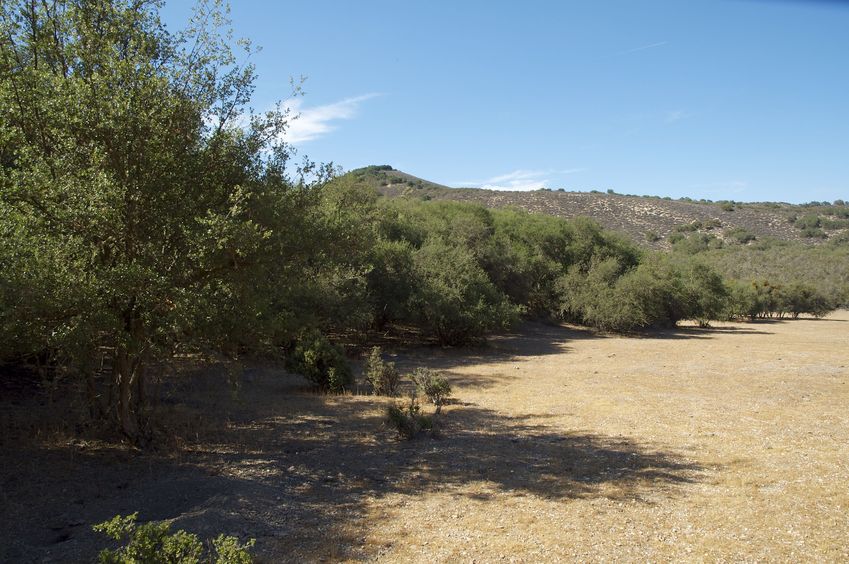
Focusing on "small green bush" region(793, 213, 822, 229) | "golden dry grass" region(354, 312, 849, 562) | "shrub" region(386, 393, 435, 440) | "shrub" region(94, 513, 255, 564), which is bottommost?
"golden dry grass" region(354, 312, 849, 562)

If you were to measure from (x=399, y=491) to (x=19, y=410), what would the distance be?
24.2ft

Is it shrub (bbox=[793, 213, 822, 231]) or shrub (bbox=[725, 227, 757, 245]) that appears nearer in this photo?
shrub (bbox=[725, 227, 757, 245])

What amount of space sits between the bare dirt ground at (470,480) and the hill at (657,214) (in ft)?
212

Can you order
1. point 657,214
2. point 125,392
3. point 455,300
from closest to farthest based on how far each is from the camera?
1. point 125,392
2. point 455,300
3. point 657,214

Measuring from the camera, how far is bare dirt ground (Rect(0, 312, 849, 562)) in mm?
5359

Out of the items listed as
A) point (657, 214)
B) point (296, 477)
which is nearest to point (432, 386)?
point (296, 477)

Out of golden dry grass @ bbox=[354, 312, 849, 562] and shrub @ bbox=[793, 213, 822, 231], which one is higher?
shrub @ bbox=[793, 213, 822, 231]

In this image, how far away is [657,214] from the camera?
86562 mm

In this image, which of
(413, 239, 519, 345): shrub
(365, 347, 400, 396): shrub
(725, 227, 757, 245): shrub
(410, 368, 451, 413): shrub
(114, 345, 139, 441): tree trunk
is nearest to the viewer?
(114, 345, 139, 441): tree trunk

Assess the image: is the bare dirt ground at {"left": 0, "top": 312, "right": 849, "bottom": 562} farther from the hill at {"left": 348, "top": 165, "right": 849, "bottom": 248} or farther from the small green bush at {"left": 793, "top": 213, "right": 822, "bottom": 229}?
the small green bush at {"left": 793, "top": 213, "right": 822, "bottom": 229}

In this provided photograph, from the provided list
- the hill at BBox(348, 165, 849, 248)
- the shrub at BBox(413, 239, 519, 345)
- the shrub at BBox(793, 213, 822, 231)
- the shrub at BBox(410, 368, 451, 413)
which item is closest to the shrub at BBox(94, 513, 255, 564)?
the shrub at BBox(410, 368, 451, 413)

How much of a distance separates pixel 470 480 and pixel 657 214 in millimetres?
87719

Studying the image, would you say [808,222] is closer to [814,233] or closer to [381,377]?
[814,233]

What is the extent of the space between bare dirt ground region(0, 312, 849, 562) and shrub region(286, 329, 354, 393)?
75 cm
